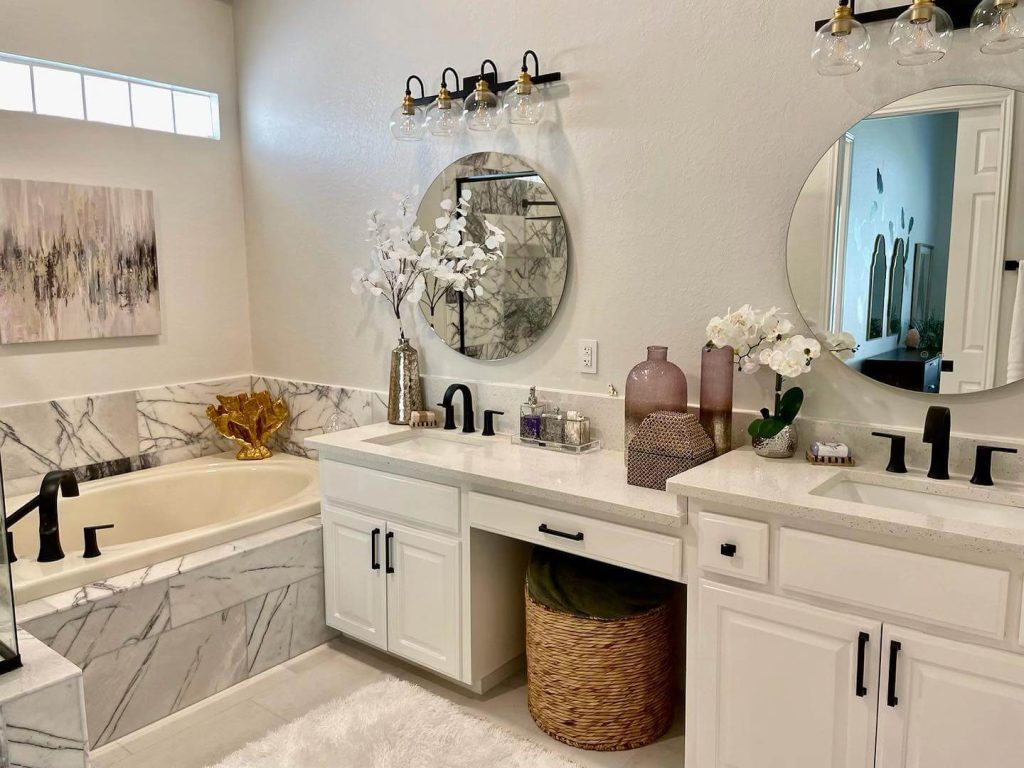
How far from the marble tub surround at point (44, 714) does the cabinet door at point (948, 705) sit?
1.76m

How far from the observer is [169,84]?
3715mm

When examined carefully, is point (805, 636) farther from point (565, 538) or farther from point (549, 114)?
point (549, 114)

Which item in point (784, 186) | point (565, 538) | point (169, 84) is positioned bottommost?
point (565, 538)

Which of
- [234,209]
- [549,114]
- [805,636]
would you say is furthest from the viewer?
[234,209]

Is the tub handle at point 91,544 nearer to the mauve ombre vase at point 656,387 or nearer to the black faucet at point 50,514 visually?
the black faucet at point 50,514

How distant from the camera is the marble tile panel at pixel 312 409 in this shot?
3.62m

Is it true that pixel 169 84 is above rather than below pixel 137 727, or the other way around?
above

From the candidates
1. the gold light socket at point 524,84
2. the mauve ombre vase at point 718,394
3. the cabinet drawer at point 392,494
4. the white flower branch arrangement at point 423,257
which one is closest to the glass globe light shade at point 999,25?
the mauve ombre vase at point 718,394

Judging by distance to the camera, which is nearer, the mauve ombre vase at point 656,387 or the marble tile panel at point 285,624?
the mauve ombre vase at point 656,387

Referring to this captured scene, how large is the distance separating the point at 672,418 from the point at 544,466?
0.49 m

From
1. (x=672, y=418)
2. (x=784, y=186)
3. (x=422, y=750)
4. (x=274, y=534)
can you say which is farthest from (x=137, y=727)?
(x=784, y=186)

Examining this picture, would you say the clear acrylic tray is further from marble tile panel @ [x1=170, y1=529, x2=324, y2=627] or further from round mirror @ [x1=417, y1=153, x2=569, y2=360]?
marble tile panel @ [x1=170, y1=529, x2=324, y2=627]

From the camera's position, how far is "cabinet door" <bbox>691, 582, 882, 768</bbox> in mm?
1800

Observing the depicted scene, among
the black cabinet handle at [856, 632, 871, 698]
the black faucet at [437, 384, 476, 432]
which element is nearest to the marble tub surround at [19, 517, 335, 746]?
the black faucet at [437, 384, 476, 432]
